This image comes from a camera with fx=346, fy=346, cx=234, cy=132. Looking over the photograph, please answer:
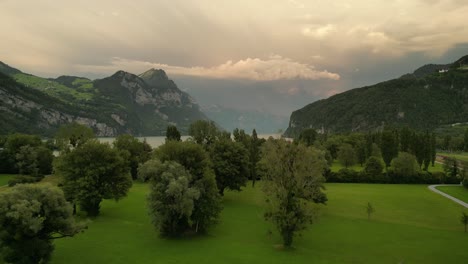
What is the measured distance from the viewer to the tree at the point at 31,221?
28766 millimetres

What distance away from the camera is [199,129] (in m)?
128

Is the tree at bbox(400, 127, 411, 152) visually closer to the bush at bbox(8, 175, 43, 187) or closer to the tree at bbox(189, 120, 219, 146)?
the tree at bbox(189, 120, 219, 146)

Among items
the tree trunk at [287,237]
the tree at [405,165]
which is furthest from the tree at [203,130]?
the tree trunk at [287,237]

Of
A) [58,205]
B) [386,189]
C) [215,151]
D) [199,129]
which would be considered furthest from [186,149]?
[199,129]

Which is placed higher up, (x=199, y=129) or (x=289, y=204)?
(x=199, y=129)

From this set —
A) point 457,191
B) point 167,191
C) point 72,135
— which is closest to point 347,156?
point 457,191

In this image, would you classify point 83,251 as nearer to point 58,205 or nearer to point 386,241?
point 58,205

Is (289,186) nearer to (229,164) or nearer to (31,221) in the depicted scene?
(229,164)

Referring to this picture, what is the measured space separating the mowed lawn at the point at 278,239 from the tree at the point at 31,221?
410 cm

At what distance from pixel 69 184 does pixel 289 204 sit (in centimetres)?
3218

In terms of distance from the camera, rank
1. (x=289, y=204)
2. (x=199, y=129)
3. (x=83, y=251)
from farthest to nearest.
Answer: (x=199, y=129) < (x=289, y=204) < (x=83, y=251)

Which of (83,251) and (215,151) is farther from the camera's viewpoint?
(215,151)

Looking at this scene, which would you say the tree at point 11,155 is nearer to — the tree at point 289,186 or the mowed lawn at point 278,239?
the mowed lawn at point 278,239

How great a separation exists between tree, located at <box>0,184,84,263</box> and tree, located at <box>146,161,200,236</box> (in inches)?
413
